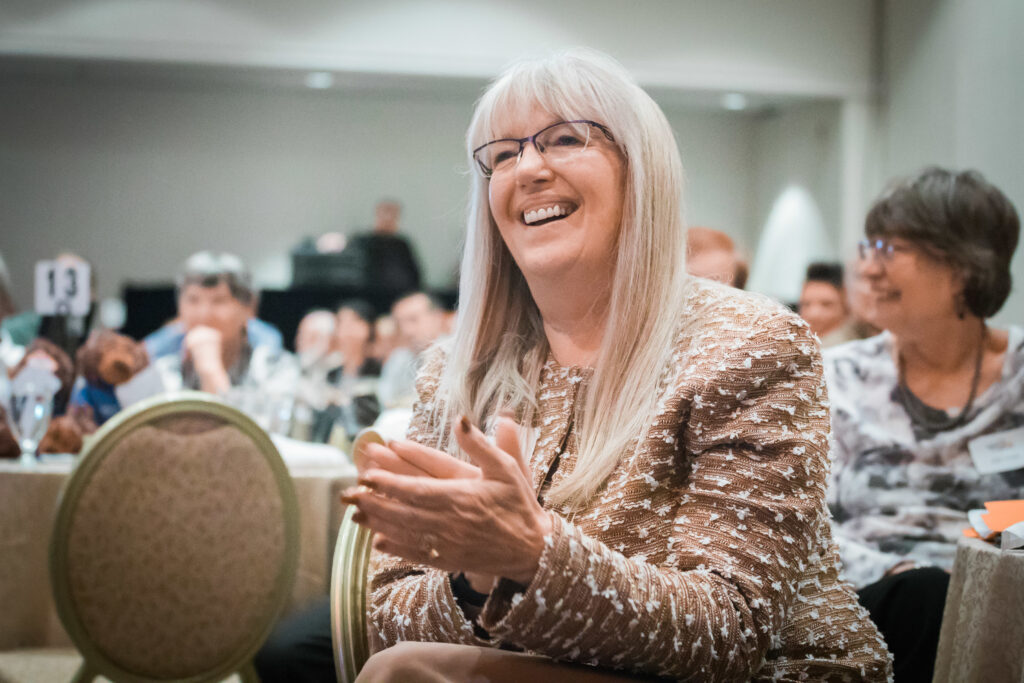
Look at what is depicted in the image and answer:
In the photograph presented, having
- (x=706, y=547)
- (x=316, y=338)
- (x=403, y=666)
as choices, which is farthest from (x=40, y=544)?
(x=316, y=338)

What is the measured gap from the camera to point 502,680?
39.6 inches

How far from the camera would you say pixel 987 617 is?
1201 mm

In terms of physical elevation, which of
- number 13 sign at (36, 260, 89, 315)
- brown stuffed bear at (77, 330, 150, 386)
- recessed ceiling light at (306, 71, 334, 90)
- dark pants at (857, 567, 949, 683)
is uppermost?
recessed ceiling light at (306, 71, 334, 90)

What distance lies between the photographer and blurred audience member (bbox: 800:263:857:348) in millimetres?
Answer: 3676

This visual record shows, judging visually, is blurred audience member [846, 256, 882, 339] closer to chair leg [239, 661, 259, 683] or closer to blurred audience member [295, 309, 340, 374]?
chair leg [239, 661, 259, 683]

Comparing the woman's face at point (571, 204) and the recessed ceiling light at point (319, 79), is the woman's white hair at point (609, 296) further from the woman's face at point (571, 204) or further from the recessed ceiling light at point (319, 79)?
the recessed ceiling light at point (319, 79)

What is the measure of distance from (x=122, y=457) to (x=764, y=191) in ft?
28.0

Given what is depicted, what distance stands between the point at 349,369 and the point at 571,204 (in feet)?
16.0

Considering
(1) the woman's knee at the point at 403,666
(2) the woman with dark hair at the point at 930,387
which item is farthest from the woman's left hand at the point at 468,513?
(2) the woman with dark hair at the point at 930,387

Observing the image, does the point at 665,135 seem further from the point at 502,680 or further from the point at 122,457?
the point at 122,457

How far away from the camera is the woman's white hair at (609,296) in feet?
3.88

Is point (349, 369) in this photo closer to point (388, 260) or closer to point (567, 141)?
point (388, 260)

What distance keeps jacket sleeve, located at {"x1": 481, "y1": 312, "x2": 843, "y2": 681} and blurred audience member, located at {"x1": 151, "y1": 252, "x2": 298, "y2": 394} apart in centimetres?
196

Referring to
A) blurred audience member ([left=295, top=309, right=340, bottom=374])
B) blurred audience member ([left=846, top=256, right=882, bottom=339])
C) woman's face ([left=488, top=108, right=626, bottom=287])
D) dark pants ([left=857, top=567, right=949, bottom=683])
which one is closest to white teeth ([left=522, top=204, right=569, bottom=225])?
woman's face ([left=488, top=108, right=626, bottom=287])
